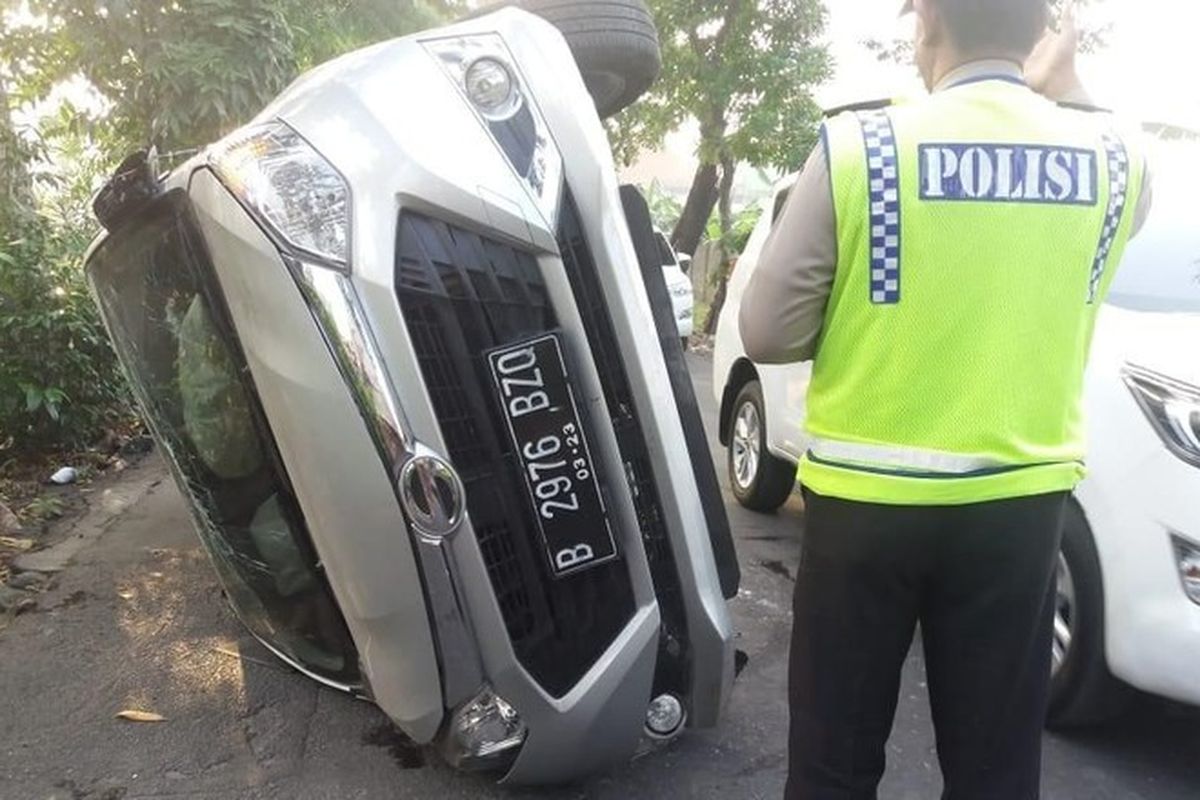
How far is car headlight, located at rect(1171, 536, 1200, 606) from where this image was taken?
2.48m

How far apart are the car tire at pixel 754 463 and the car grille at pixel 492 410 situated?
2.82 m

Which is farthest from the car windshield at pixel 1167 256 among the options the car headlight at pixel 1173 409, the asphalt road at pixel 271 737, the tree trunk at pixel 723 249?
the tree trunk at pixel 723 249

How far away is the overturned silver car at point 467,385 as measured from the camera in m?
2.01

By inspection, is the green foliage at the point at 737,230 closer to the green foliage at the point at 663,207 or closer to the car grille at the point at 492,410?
the green foliage at the point at 663,207

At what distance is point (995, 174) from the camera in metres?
1.53

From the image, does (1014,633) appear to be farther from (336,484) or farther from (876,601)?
(336,484)

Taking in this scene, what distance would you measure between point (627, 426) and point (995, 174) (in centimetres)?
99

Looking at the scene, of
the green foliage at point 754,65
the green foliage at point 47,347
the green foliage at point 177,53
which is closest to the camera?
the green foliage at point 177,53

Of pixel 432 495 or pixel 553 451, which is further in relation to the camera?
pixel 553 451

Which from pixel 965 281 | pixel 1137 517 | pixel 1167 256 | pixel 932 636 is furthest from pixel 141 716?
pixel 1167 256

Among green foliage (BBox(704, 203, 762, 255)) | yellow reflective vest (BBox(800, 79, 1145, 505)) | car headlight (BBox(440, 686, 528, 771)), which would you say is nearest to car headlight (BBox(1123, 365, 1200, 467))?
yellow reflective vest (BBox(800, 79, 1145, 505))

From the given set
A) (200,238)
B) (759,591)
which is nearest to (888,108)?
(200,238)

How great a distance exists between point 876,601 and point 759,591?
241 centimetres

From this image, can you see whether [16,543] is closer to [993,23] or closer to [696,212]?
[993,23]
